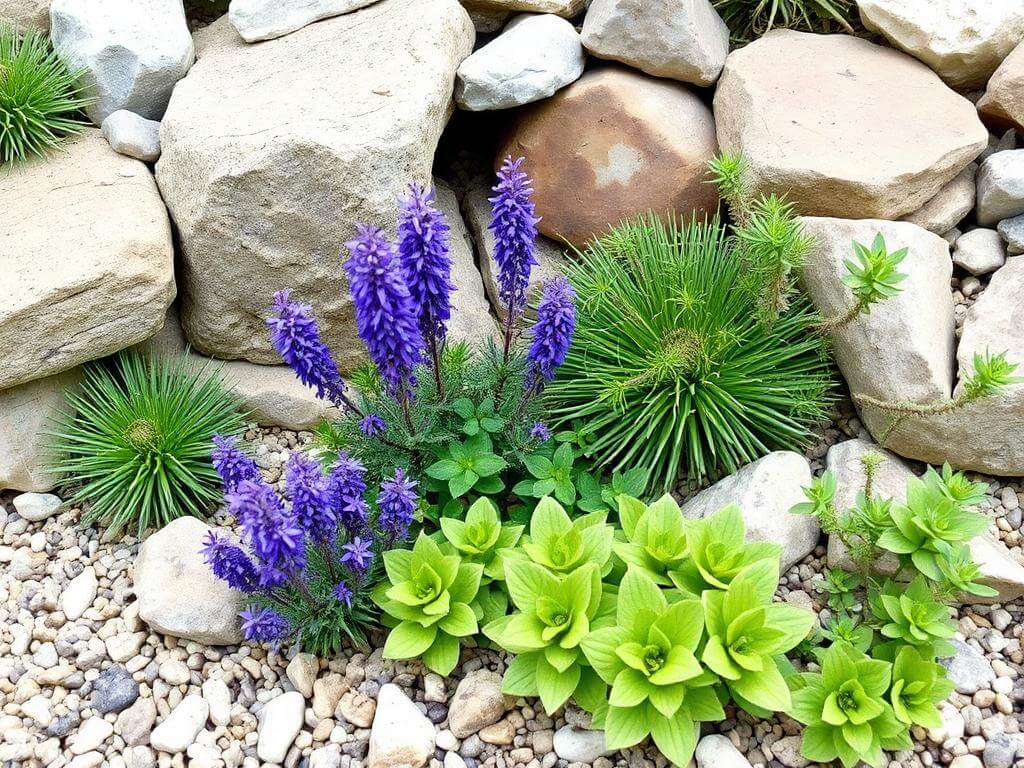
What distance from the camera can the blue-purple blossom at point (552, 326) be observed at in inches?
122

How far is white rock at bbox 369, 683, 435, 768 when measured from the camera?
116 inches

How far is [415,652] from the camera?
3.06m

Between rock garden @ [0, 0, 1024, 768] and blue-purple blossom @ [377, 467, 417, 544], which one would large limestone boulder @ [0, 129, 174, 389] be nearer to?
rock garden @ [0, 0, 1024, 768]

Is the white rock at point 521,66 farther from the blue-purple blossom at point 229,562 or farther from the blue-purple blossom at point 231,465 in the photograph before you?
the blue-purple blossom at point 229,562

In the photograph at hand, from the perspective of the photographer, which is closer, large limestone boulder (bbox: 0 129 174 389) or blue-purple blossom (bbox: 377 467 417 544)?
blue-purple blossom (bbox: 377 467 417 544)

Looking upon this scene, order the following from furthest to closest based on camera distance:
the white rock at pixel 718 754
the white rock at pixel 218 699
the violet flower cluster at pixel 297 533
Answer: the white rock at pixel 218 699, the white rock at pixel 718 754, the violet flower cluster at pixel 297 533

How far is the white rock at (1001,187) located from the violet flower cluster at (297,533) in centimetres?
305

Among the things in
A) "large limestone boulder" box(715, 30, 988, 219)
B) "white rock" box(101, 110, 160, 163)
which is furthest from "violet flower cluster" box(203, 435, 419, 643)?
"large limestone boulder" box(715, 30, 988, 219)

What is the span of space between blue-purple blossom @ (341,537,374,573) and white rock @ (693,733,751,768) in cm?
130

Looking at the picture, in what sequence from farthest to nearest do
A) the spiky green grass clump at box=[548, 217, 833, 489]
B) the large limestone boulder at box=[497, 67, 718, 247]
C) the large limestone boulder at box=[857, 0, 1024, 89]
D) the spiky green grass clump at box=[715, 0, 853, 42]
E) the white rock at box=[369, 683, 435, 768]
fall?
the spiky green grass clump at box=[715, 0, 853, 42]
the large limestone boulder at box=[497, 67, 718, 247]
the large limestone boulder at box=[857, 0, 1024, 89]
the spiky green grass clump at box=[548, 217, 833, 489]
the white rock at box=[369, 683, 435, 768]

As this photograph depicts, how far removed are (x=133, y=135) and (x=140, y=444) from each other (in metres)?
1.54

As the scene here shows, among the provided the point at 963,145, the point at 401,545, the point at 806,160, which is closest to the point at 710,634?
the point at 401,545

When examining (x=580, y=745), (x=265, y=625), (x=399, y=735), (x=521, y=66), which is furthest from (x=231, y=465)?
(x=521, y=66)

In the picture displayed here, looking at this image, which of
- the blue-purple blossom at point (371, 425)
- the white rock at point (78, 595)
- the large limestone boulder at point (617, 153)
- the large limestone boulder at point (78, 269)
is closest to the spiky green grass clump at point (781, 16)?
the large limestone boulder at point (617, 153)
